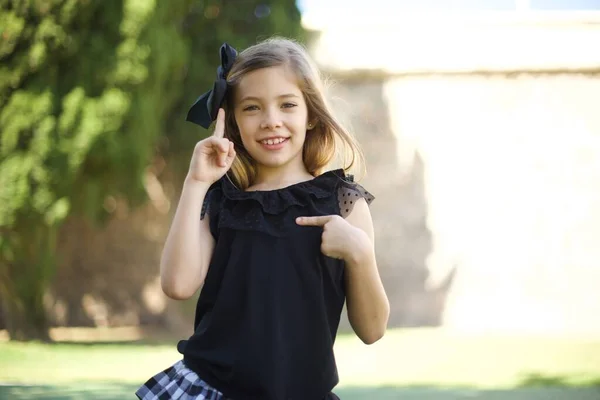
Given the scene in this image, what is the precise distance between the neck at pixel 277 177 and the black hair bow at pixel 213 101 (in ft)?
0.55

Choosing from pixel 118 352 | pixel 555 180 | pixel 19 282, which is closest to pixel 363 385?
pixel 118 352

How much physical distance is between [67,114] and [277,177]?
6.31 meters

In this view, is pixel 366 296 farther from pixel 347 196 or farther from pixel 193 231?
pixel 193 231

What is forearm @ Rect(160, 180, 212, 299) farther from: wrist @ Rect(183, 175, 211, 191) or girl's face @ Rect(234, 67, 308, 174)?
girl's face @ Rect(234, 67, 308, 174)

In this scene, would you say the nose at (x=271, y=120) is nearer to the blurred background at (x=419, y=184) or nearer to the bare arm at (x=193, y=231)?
the bare arm at (x=193, y=231)

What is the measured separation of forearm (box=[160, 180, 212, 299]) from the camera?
5.76 ft

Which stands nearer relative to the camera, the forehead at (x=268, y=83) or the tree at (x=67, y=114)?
the forehead at (x=268, y=83)

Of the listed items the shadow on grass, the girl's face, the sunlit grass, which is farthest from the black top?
the sunlit grass

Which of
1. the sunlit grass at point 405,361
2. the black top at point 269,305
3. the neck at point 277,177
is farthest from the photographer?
the sunlit grass at point 405,361

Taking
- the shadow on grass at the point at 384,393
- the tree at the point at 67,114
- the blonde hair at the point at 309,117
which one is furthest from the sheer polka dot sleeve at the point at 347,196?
the tree at the point at 67,114

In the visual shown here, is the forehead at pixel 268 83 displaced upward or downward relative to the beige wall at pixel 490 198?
downward

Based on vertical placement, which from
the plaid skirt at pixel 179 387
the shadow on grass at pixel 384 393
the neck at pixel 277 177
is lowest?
the plaid skirt at pixel 179 387

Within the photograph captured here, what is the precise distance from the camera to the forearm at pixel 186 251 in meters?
1.76

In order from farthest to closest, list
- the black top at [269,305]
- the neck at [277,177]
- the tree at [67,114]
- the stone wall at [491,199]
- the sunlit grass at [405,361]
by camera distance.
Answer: the stone wall at [491,199] → the tree at [67,114] → the sunlit grass at [405,361] → the neck at [277,177] → the black top at [269,305]
